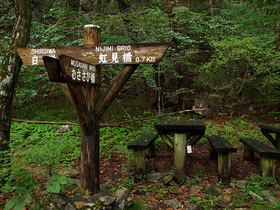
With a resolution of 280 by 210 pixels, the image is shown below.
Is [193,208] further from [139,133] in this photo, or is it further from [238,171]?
[139,133]

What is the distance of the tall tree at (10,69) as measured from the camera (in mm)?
3510

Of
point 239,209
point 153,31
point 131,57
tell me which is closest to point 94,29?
point 131,57

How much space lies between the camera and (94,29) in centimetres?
317

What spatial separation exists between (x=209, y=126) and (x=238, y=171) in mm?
3285

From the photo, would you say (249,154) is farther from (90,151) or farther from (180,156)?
(90,151)

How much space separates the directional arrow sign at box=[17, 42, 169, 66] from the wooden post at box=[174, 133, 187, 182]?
78.6 inches

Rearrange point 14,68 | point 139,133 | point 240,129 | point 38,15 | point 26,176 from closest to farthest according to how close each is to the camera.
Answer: point 26,176 → point 14,68 → point 139,133 → point 240,129 → point 38,15

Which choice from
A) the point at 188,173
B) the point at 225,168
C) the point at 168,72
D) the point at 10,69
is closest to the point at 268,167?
the point at 225,168

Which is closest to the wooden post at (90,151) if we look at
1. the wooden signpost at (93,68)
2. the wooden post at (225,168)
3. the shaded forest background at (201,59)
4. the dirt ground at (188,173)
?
the wooden signpost at (93,68)

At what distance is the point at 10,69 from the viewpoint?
3.56 m

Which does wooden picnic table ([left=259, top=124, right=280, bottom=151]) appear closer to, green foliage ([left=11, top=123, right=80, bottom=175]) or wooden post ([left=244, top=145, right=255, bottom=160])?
wooden post ([left=244, top=145, right=255, bottom=160])

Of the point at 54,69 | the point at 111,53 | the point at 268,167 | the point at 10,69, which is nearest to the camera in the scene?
the point at 54,69

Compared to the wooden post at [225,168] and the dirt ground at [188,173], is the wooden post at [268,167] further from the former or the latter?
the wooden post at [225,168]

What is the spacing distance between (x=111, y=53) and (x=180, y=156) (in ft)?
8.18
